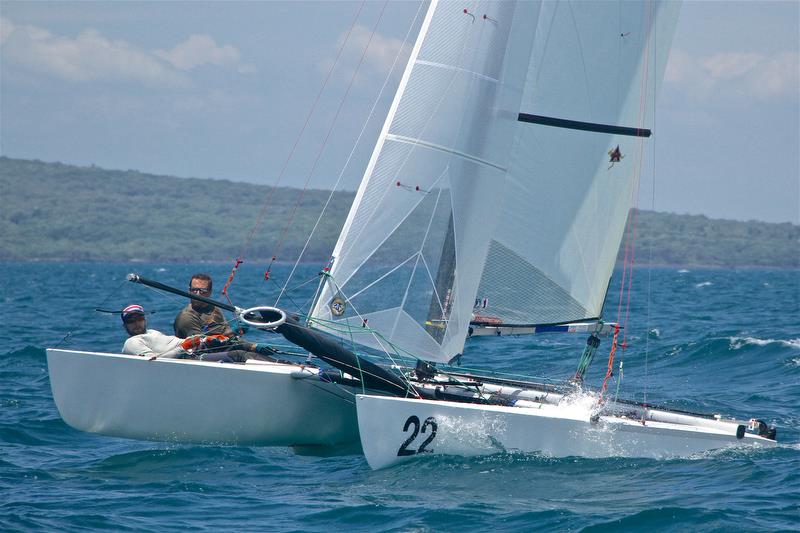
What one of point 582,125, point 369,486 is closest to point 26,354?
point 369,486

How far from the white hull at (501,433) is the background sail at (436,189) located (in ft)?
2.35

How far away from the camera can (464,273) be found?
344 inches

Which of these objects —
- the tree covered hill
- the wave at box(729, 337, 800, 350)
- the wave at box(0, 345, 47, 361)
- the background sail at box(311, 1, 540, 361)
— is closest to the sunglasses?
the background sail at box(311, 1, 540, 361)

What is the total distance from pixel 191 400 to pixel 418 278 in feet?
6.54

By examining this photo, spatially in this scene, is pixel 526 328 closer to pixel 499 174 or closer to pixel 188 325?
pixel 499 174

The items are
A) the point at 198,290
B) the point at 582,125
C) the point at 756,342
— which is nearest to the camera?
the point at 198,290

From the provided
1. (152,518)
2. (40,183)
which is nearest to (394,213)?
(152,518)

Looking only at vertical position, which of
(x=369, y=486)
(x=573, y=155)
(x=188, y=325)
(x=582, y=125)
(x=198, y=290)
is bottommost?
(x=369, y=486)

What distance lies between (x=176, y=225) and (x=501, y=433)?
134707 mm

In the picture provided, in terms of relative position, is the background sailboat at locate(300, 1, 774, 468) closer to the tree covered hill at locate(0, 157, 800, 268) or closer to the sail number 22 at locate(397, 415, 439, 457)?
the sail number 22 at locate(397, 415, 439, 457)

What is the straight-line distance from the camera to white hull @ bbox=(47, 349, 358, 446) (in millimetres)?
8258

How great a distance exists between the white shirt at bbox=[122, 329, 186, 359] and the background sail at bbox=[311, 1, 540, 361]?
1156 millimetres

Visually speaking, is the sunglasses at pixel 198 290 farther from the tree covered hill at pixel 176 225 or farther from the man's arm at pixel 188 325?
the tree covered hill at pixel 176 225

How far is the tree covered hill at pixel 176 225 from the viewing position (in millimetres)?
122312
